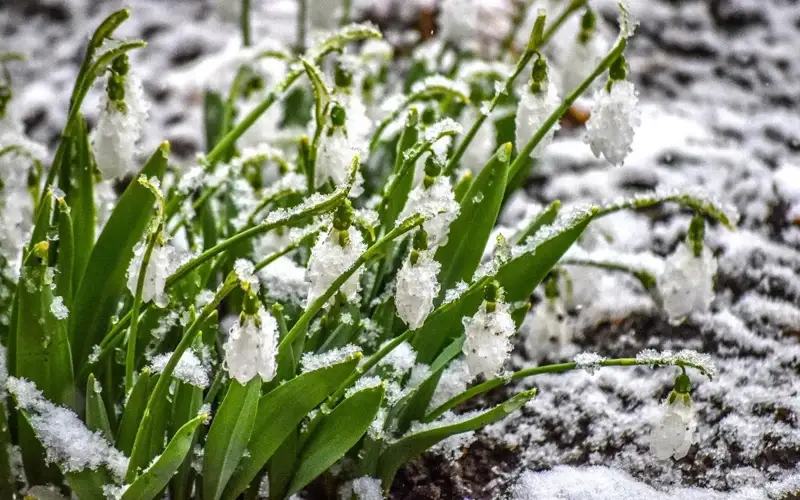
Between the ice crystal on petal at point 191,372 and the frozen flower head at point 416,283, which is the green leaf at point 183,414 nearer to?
the ice crystal on petal at point 191,372

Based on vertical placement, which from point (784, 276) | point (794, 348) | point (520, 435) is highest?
point (784, 276)

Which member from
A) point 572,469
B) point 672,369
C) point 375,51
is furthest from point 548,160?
point 572,469

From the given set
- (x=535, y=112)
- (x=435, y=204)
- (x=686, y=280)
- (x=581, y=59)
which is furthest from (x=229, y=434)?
(x=581, y=59)

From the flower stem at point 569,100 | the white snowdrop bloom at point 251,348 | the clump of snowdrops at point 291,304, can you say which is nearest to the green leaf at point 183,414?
the clump of snowdrops at point 291,304

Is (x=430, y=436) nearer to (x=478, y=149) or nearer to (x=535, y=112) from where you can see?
(x=535, y=112)

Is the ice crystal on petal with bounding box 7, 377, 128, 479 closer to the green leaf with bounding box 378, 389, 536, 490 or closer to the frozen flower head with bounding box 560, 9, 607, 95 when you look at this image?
the green leaf with bounding box 378, 389, 536, 490

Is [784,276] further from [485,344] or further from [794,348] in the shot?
[485,344]
